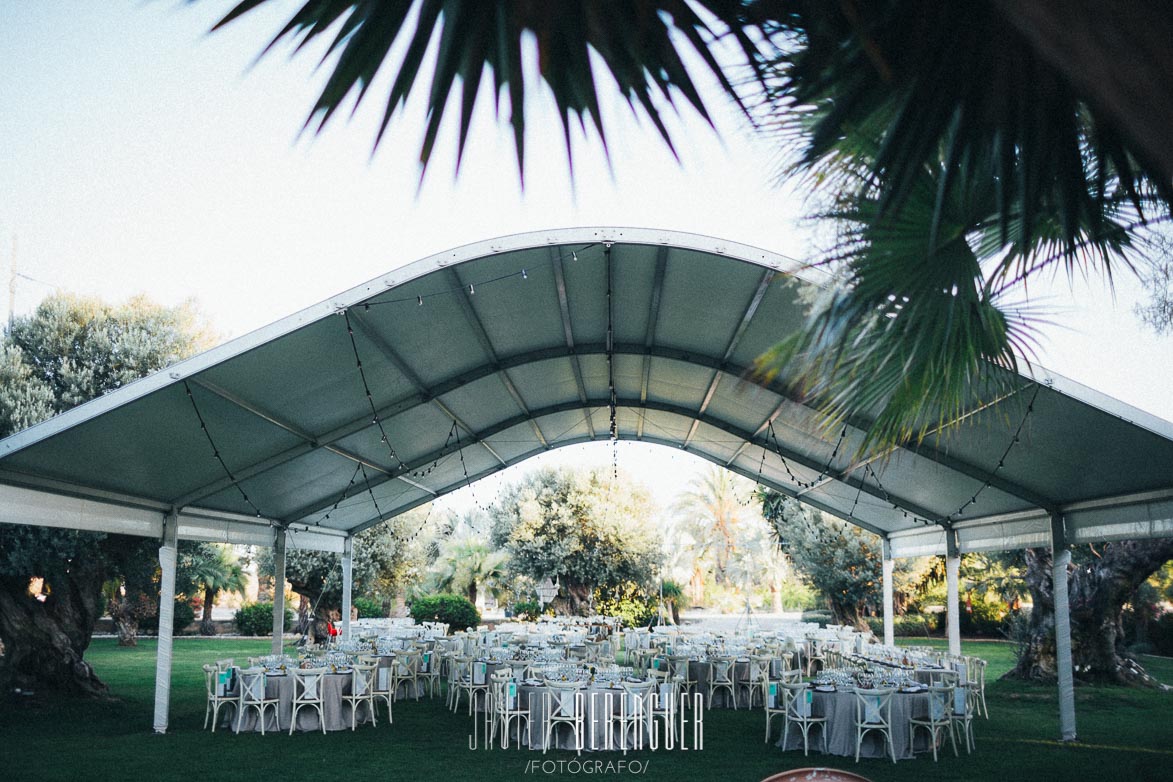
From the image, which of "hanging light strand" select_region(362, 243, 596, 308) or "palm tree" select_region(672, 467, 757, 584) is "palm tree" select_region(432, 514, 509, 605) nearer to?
"palm tree" select_region(672, 467, 757, 584)

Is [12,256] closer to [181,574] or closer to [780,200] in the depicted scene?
[181,574]

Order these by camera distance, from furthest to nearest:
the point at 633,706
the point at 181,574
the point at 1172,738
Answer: the point at 181,574 → the point at 1172,738 → the point at 633,706

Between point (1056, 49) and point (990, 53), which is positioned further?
point (990, 53)

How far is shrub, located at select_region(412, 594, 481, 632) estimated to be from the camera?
27.5 m

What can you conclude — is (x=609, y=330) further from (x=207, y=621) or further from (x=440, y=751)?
(x=207, y=621)

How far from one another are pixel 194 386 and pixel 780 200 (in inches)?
297

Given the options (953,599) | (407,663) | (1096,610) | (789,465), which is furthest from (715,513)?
(407,663)

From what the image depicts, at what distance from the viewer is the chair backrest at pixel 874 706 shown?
9.44 m

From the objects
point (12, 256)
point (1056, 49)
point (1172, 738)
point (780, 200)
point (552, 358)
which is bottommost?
point (1172, 738)

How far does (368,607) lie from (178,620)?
21.6ft

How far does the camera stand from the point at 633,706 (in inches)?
383

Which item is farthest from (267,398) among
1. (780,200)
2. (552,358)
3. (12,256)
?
(12,256)

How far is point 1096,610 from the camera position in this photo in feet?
50.6

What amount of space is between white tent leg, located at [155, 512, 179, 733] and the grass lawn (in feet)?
1.08
